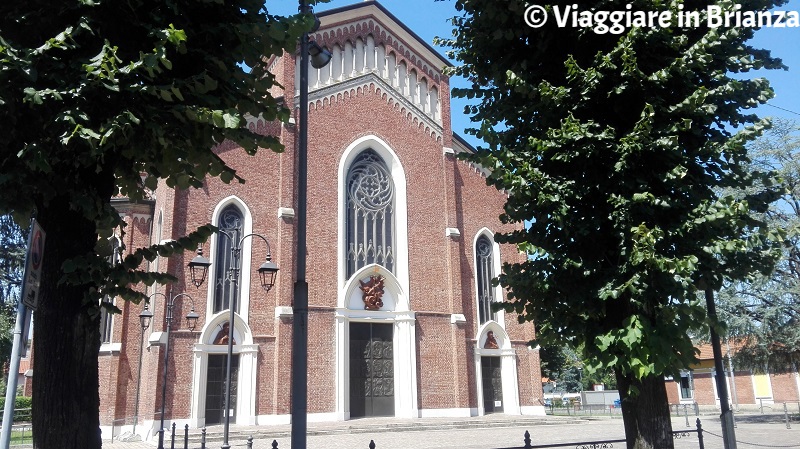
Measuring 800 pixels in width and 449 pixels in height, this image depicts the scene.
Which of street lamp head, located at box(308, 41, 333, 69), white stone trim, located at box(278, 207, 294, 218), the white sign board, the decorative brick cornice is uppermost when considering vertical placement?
A: the decorative brick cornice

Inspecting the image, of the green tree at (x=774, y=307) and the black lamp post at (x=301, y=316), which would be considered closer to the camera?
the black lamp post at (x=301, y=316)

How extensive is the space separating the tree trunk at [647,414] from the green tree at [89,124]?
5.24 metres

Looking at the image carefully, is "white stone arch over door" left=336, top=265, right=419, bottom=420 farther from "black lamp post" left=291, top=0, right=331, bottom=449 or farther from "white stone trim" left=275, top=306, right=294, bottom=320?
"black lamp post" left=291, top=0, right=331, bottom=449

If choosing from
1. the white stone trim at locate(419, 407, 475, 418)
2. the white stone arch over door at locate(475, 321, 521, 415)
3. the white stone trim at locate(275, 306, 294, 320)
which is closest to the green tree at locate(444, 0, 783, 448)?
the white stone trim at locate(275, 306, 294, 320)

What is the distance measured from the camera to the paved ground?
17.0 metres

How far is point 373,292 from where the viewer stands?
80.5 ft

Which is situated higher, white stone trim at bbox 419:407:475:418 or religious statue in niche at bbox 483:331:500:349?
religious statue in niche at bbox 483:331:500:349

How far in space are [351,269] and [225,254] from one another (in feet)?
16.7

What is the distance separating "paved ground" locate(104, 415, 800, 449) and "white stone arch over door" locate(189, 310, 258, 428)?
0.71m

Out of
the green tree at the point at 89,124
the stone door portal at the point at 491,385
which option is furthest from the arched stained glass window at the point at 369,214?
the green tree at the point at 89,124

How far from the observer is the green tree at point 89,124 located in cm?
479

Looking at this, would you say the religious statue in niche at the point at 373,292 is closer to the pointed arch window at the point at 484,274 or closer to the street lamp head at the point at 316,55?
the pointed arch window at the point at 484,274

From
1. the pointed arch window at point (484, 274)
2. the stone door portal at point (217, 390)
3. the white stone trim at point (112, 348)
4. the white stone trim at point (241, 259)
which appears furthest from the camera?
the pointed arch window at point (484, 274)

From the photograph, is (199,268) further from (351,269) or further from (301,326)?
(351,269)
